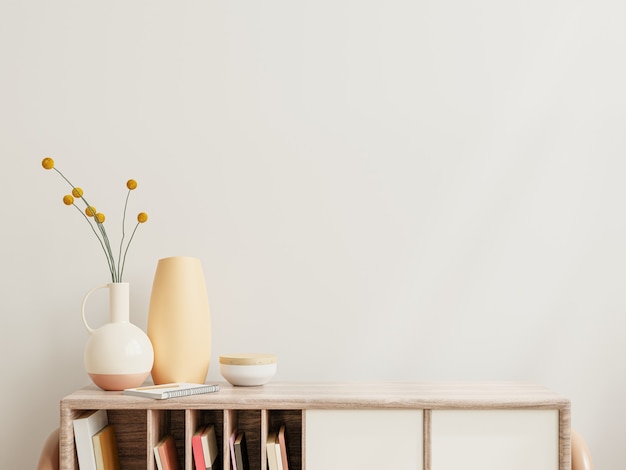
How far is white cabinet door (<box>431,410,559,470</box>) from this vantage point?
1.87 meters

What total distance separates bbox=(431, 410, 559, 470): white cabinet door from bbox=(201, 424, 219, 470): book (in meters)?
0.57

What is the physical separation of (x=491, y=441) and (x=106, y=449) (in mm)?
1002

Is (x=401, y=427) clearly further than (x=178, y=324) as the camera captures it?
No

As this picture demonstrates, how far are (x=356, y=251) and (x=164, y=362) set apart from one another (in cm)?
67

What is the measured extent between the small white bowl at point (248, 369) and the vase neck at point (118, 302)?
303mm

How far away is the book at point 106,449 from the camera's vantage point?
1.93 metres

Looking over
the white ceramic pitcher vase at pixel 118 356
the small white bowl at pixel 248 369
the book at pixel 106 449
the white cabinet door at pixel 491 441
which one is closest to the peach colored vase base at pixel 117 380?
the white ceramic pitcher vase at pixel 118 356

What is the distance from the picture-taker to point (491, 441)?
1880 millimetres

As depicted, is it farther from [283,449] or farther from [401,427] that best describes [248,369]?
[401,427]

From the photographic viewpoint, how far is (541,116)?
232cm

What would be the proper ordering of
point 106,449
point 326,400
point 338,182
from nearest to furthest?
1. point 326,400
2. point 106,449
3. point 338,182

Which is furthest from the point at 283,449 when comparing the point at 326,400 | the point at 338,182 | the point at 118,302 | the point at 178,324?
the point at 338,182

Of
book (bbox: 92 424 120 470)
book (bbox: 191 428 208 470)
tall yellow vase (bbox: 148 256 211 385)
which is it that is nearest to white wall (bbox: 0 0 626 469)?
tall yellow vase (bbox: 148 256 211 385)

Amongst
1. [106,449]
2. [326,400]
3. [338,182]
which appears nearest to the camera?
[326,400]
